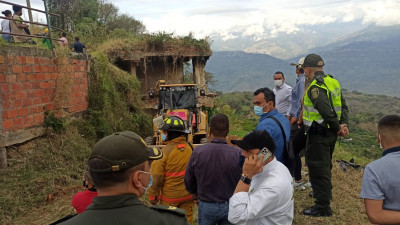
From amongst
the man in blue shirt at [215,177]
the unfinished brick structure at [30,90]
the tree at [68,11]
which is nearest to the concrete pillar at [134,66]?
the unfinished brick structure at [30,90]

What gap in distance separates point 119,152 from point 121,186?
16 centimetres

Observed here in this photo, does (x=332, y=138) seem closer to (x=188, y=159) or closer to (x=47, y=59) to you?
(x=188, y=159)

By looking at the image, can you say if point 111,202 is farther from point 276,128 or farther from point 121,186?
point 276,128

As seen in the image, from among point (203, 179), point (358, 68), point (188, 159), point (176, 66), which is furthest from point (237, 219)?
point (358, 68)

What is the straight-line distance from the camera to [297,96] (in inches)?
208

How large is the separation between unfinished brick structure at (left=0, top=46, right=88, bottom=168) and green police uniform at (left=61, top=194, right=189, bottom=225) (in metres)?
5.07

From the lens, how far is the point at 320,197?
4.05 metres

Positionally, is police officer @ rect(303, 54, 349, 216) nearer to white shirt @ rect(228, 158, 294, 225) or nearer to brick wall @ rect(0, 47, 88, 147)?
white shirt @ rect(228, 158, 294, 225)

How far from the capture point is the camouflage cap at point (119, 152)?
1357 millimetres

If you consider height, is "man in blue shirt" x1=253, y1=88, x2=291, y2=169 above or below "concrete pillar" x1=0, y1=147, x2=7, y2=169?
above

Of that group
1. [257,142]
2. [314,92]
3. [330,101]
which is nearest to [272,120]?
[314,92]

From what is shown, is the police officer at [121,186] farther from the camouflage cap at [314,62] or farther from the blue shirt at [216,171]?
the camouflage cap at [314,62]

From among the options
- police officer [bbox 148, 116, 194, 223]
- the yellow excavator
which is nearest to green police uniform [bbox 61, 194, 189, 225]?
police officer [bbox 148, 116, 194, 223]

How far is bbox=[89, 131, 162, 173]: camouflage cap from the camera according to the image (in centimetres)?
136
